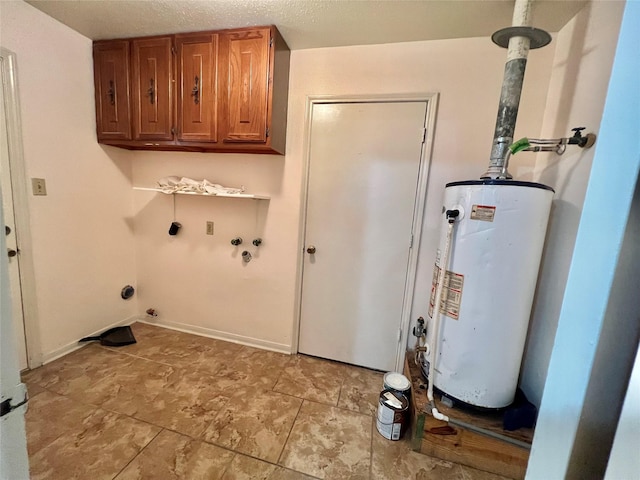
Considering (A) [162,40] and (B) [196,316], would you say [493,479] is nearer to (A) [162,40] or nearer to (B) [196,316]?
(B) [196,316]

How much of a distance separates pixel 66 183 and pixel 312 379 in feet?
8.09

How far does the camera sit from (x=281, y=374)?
205 centimetres

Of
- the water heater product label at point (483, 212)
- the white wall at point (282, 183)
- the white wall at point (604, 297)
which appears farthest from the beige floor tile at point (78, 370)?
the water heater product label at point (483, 212)

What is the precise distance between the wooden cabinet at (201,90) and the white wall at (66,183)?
0.17 metres

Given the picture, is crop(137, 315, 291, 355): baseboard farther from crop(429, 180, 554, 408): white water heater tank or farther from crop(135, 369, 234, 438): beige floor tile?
crop(429, 180, 554, 408): white water heater tank

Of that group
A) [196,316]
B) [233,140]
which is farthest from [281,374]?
[233,140]

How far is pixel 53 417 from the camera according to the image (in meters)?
1.53

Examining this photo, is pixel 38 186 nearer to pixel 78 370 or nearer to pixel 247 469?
pixel 78 370

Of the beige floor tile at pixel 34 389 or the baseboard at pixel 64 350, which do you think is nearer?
the beige floor tile at pixel 34 389

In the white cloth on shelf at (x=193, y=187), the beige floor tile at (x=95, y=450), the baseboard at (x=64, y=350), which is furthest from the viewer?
the white cloth on shelf at (x=193, y=187)

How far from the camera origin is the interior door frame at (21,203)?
1662 mm

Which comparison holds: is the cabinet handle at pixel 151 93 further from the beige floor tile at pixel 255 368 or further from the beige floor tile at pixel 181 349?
the beige floor tile at pixel 255 368

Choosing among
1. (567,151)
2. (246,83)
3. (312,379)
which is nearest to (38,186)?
(246,83)

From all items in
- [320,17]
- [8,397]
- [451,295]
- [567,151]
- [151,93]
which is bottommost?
[451,295]
